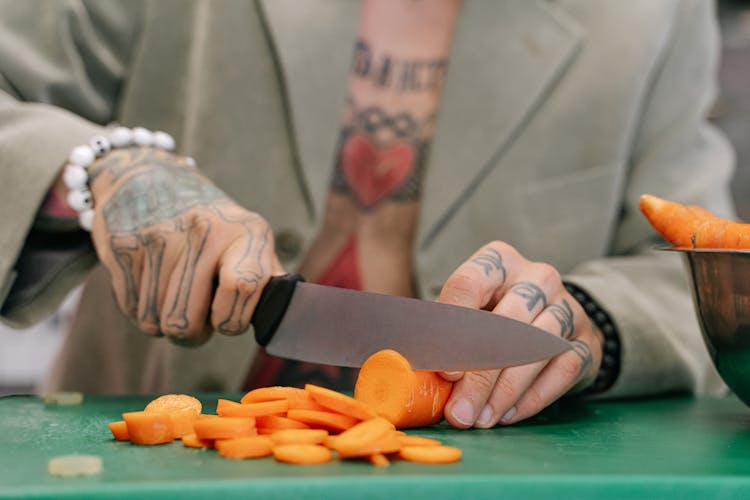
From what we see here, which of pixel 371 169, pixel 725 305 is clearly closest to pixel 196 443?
pixel 725 305

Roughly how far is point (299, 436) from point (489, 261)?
0.30 m

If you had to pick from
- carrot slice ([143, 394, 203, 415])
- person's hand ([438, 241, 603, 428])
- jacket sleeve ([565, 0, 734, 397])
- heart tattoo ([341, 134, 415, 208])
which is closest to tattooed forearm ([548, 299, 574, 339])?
person's hand ([438, 241, 603, 428])

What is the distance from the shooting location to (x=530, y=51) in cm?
133

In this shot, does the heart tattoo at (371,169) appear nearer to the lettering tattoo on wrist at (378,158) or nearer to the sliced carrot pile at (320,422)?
the lettering tattoo on wrist at (378,158)

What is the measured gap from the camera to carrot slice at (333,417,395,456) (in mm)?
575

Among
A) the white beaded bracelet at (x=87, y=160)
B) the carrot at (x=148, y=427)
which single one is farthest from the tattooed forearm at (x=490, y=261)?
the white beaded bracelet at (x=87, y=160)

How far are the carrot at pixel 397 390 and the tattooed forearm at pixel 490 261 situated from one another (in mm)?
132

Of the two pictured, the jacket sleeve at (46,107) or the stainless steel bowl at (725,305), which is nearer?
the stainless steel bowl at (725,305)

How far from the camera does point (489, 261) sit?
0.83 metres

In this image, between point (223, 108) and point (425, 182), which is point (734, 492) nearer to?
point (425, 182)

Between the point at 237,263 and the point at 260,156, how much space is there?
427mm

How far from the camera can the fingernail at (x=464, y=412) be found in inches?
29.5

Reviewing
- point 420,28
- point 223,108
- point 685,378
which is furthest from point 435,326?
point 420,28

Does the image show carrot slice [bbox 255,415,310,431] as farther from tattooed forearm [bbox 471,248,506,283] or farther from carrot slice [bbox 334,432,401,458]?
tattooed forearm [bbox 471,248,506,283]
